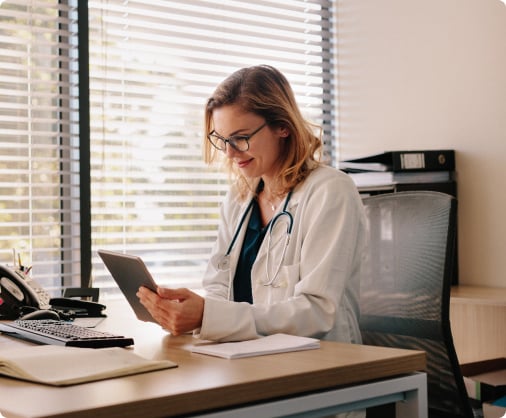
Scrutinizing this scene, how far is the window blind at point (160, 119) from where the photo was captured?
302cm

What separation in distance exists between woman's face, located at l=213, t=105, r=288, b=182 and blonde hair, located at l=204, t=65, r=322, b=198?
0.7 inches

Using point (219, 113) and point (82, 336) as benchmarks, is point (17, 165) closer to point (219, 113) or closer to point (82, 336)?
point (219, 113)

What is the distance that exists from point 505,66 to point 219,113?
1355mm

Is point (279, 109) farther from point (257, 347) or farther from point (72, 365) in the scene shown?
point (72, 365)

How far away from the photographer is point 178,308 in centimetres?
144

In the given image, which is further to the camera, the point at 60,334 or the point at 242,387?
the point at 60,334

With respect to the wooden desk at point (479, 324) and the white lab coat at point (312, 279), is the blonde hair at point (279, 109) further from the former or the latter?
the wooden desk at point (479, 324)

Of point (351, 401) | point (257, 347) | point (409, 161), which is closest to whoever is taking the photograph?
point (351, 401)

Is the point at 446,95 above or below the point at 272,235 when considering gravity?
above

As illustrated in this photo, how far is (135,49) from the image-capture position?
3.12 meters

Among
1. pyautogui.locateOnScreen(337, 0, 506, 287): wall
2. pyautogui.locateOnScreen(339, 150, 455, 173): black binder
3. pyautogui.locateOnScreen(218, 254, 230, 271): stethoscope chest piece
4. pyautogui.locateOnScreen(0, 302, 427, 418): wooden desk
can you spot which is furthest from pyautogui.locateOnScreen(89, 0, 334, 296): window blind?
pyautogui.locateOnScreen(0, 302, 427, 418): wooden desk

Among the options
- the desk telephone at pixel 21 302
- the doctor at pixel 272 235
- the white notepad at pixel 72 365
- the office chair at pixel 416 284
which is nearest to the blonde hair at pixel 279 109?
the doctor at pixel 272 235

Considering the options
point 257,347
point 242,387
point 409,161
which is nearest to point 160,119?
point 409,161

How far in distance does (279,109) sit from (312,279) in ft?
1.80
